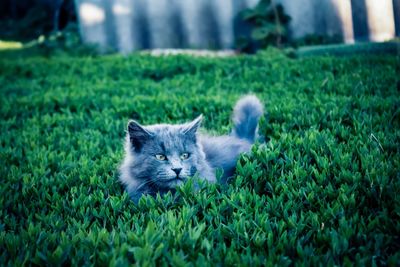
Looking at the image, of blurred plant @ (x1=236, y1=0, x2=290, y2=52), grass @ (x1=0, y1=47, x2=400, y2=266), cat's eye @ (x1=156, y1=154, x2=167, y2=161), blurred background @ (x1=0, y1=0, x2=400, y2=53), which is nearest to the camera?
grass @ (x1=0, y1=47, x2=400, y2=266)

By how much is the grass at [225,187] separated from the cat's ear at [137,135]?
406 millimetres

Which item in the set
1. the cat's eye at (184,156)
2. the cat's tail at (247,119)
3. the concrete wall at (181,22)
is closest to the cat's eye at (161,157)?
the cat's eye at (184,156)

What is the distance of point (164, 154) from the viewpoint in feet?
9.98

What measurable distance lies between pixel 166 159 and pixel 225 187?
54 centimetres

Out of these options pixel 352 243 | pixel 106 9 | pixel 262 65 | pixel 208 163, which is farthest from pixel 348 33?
pixel 352 243

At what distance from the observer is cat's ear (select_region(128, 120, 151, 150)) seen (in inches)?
121

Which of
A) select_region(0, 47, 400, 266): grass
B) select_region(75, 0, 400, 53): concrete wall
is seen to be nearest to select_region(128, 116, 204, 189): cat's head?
select_region(0, 47, 400, 266): grass

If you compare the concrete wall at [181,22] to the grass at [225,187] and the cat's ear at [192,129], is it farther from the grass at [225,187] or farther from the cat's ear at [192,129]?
the cat's ear at [192,129]

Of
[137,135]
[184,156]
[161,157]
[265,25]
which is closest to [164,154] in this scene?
[161,157]

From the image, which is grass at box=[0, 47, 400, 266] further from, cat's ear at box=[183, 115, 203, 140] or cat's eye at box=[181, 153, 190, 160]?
cat's ear at box=[183, 115, 203, 140]

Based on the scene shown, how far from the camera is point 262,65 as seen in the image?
25.5ft

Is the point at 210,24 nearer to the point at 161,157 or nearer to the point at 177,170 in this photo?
the point at 161,157

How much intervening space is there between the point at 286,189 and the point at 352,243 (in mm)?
687

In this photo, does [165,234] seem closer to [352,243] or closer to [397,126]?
[352,243]
